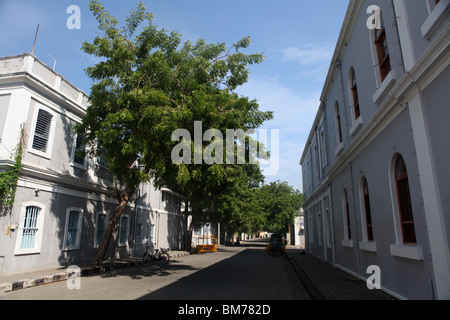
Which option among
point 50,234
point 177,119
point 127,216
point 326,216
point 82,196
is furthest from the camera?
point 127,216

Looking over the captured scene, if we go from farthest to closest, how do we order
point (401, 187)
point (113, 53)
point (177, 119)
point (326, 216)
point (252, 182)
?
point (252, 182) < point (326, 216) < point (113, 53) < point (177, 119) < point (401, 187)

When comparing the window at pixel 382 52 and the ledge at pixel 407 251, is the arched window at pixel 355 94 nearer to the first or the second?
the window at pixel 382 52

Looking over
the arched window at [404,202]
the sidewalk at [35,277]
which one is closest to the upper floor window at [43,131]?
the sidewalk at [35,277]

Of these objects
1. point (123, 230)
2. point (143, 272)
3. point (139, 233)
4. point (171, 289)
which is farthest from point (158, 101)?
point (139, 233)

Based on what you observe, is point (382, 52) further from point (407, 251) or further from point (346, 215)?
point (346, 215)

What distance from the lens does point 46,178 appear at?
12250 mm

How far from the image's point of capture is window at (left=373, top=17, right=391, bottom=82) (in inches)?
297

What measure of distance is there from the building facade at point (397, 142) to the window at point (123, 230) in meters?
12.8

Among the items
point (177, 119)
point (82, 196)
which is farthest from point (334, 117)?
point (82, 196)

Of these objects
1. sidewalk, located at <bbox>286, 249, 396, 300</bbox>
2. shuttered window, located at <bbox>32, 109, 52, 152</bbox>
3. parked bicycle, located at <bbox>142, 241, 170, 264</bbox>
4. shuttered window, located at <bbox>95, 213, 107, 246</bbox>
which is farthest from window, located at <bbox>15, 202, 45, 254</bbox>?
sidewalk, located at <bbox>286, 249, 396, 300</bbox>

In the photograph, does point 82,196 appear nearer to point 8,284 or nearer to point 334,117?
point 8,284

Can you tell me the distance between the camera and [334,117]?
13102mm

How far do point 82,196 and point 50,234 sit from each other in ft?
8.23
